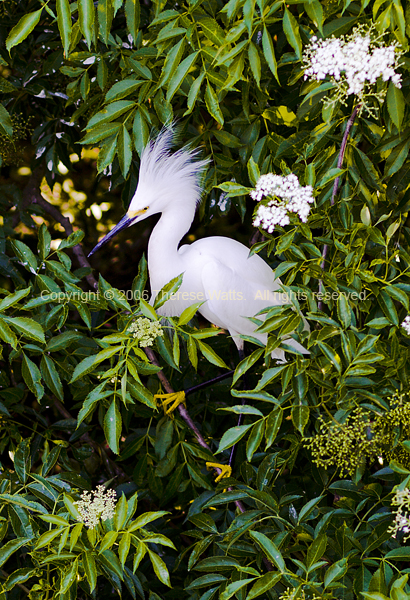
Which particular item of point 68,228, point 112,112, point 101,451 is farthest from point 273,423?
point 68,228

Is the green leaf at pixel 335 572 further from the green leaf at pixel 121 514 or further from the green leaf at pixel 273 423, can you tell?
the green leaf at pixel 121 514

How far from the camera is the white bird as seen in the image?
1.59m

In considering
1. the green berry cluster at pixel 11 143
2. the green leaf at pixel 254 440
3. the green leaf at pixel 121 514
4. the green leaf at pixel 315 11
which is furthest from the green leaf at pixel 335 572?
the green berry cluster at pixel 11 143

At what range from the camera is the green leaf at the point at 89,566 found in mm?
853

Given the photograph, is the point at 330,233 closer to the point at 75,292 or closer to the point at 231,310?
the point at 75,292

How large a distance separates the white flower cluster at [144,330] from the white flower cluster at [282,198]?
249mm

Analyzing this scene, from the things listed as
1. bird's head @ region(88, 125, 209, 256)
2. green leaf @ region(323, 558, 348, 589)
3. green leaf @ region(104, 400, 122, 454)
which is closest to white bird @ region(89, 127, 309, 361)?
bird's head @ region(88, 125, 209, 256)

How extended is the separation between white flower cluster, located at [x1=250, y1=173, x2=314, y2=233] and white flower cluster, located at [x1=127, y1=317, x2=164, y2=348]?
25 centimetres

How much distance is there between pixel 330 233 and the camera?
3.52ft

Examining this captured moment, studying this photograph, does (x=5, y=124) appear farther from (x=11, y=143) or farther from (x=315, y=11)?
(x=315, y=11)

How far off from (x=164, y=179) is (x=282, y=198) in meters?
0.76

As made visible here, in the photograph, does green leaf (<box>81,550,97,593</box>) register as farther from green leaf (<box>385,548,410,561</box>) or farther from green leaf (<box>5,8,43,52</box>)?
green leaf (<box>5,8,43,52</box>)

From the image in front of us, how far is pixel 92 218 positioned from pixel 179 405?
1337 millimetres

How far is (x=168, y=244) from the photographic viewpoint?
1.61m
